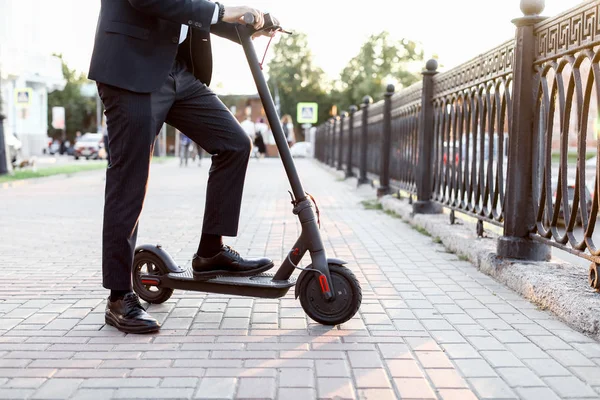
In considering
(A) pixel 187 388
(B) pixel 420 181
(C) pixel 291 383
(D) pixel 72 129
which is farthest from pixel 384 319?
(D) pixel 72 129

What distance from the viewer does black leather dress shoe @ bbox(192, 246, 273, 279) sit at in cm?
393

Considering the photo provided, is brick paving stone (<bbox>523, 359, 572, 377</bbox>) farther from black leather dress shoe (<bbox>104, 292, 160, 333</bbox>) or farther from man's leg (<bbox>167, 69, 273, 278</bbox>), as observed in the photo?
black leather dress shoe (<bbox>104, 292, 160, 333</bbox>)

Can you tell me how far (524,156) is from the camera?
5.05 meters

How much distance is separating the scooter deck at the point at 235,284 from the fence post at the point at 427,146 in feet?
15.2

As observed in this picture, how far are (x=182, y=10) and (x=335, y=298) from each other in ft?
4.86

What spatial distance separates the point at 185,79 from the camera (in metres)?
3.76

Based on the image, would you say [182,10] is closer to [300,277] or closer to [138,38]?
[138,38]

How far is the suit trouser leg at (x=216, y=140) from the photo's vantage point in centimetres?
378

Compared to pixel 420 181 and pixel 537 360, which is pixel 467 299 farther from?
pixel 420 181

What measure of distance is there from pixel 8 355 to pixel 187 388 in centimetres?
90

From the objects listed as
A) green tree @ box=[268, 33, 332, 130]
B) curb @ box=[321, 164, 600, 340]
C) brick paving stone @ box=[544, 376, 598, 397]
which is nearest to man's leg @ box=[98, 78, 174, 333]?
brick paving stone @ box=[544, 376, 598, 397]

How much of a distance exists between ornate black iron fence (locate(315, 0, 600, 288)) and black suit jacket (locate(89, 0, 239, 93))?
2066mm

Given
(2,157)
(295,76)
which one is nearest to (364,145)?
(2,157)

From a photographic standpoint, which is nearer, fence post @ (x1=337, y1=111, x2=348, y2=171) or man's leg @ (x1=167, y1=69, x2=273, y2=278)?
man's leg @ (x1=167, y1=69, x2=273, y2=278)
